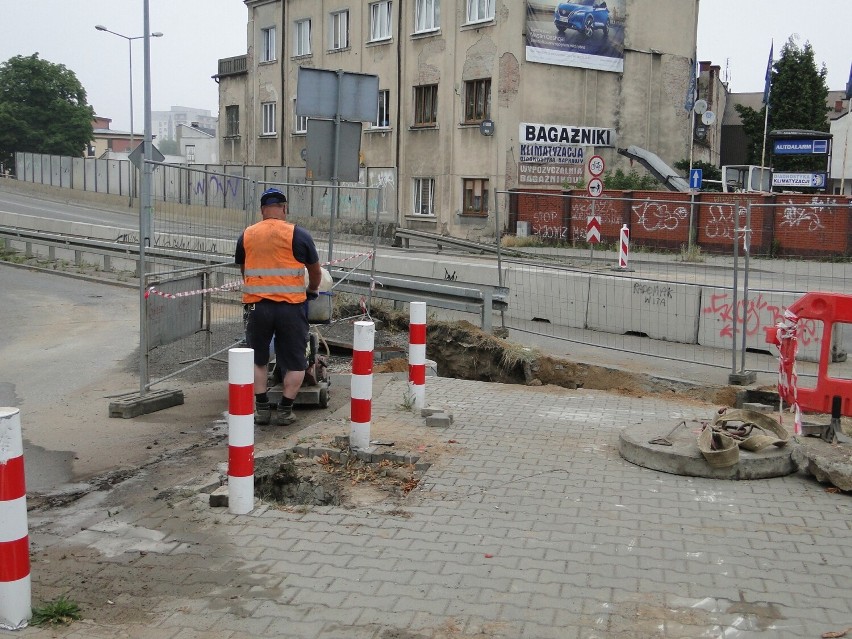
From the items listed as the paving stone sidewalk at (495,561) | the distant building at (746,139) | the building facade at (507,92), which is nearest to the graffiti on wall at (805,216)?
the paving stone sidewalk at (495,561)

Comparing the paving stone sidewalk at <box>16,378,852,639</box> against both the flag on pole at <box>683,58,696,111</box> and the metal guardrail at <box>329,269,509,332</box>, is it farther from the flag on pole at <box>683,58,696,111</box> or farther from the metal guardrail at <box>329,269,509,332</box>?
the flag on pole at <box>683,58,696,111</box>

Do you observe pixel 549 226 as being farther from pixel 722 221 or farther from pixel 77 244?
pixel 77 244

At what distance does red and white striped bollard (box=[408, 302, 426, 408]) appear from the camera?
780 centimetres

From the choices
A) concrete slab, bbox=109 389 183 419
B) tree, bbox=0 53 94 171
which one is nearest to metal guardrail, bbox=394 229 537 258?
concrete slab, bbox=109 389 183 419

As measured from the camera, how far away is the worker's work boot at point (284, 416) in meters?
7.67

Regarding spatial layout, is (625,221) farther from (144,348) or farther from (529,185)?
(529,185)

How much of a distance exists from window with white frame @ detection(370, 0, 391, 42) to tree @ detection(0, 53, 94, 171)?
146ft

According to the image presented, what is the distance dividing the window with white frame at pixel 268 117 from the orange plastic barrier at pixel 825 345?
1591 inches

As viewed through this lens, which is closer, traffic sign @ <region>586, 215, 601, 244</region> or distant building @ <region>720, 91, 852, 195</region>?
traffic sign @ <region>586, 215, 601, 244</region>

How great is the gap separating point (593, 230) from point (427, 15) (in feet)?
83.0

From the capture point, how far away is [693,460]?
623 centimetres

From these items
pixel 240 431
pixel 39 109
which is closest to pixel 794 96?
pixel 240 431

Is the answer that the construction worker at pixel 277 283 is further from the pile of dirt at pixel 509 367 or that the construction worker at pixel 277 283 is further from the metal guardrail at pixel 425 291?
the metal guardrail at pixel 425 291

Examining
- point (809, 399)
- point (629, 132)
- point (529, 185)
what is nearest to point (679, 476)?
point (809, 399)
